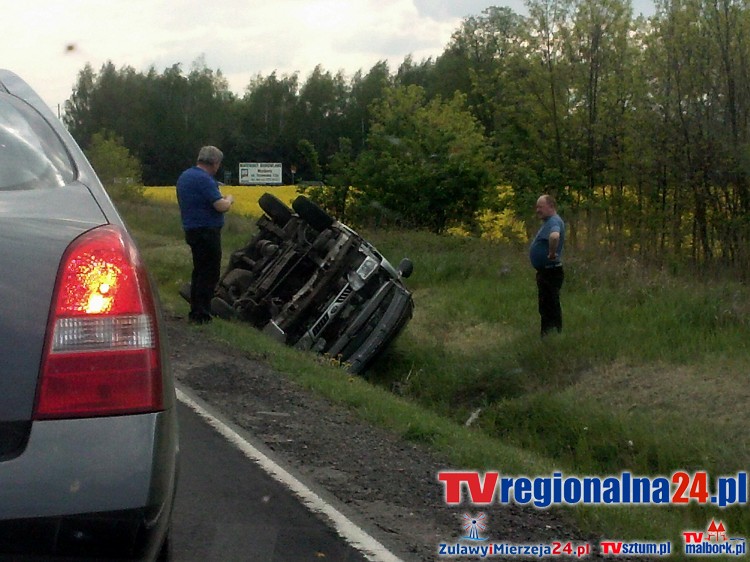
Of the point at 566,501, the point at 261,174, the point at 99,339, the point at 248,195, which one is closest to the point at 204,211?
the point at 566,501

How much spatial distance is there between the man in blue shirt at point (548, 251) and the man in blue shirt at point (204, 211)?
355 centimetres

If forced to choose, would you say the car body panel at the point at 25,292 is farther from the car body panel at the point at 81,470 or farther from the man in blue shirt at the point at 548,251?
the man in blue shirt at the point at 548,251

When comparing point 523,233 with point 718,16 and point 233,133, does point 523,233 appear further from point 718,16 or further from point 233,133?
point 233,133

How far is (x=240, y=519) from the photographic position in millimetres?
5305

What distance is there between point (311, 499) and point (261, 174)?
143ft

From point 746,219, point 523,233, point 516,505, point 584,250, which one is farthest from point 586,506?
point 523,233

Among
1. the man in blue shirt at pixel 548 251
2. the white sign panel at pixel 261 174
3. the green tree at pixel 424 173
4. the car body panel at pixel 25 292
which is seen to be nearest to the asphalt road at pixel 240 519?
the car body panel at pixel 25 292

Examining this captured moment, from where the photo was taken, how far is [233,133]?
5897 cm

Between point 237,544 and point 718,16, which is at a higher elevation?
point 718,16

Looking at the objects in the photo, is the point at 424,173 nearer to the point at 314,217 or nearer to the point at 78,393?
the point at 314,217

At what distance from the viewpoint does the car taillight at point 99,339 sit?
8.62 feet

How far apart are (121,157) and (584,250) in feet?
127

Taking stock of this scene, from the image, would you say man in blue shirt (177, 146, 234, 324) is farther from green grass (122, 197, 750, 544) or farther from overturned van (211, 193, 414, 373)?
overturned van (211, 193, 414, 373)

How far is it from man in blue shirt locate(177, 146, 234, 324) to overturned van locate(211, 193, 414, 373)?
119cm
